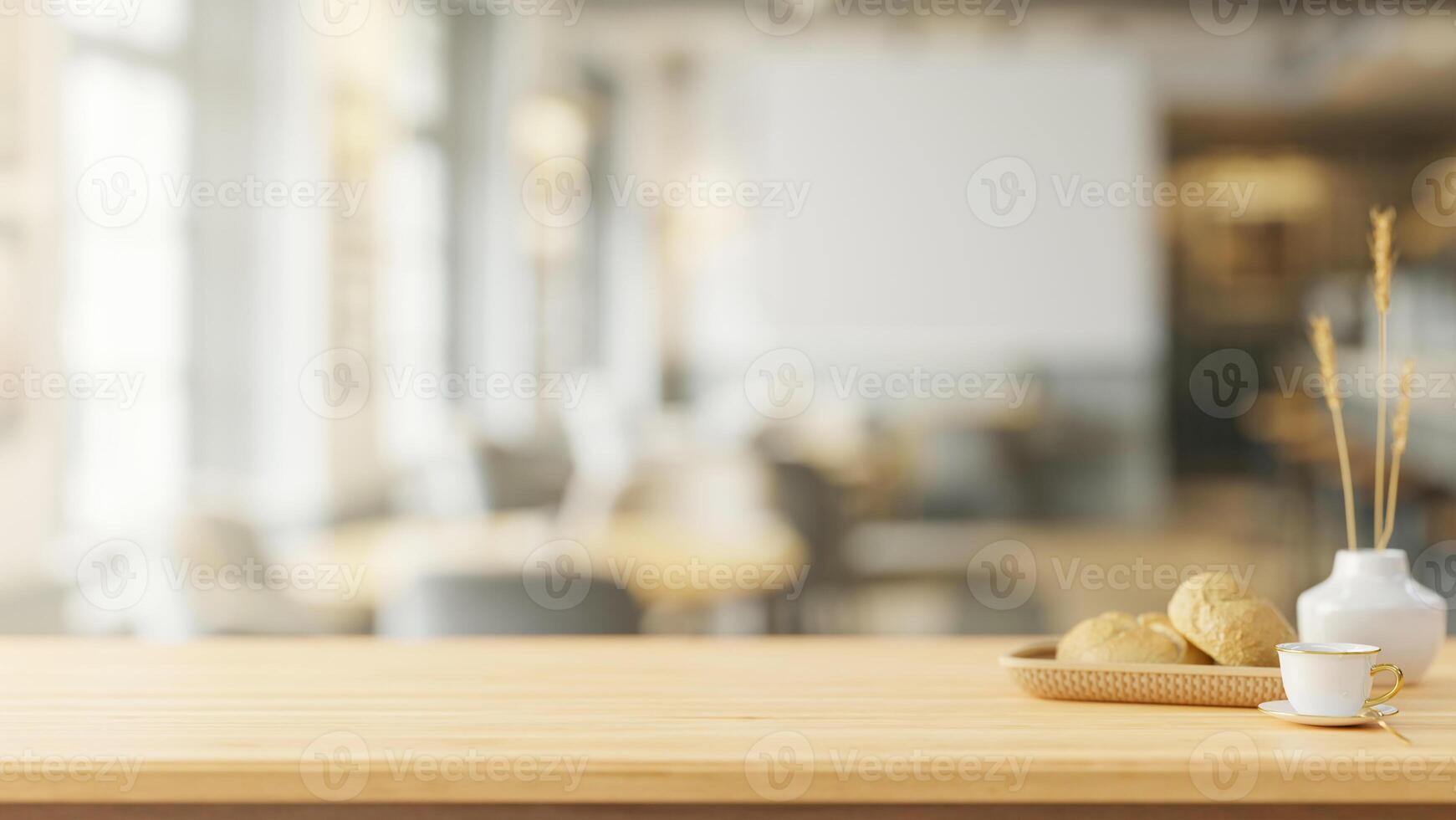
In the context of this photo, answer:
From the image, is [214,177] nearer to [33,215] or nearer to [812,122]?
[33,215]

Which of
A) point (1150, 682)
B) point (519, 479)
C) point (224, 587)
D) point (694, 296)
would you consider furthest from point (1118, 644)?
point (694, 296)

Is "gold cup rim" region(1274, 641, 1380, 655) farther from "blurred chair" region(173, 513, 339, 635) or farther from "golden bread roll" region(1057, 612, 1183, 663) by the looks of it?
"blurred chair" region(173, 513, 339, 635)

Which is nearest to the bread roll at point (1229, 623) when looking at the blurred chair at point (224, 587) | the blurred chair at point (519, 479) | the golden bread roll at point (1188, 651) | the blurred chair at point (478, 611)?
the golden bread roll at point (1188, 651)

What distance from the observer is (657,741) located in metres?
0.99

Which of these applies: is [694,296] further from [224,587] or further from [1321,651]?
[1321,651]

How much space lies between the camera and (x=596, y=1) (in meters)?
6.62

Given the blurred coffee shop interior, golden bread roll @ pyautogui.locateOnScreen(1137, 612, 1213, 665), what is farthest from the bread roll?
the blurred coffee shop interior

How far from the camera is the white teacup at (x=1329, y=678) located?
1000 millimetres

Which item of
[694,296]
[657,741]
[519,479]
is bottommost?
[519,479]

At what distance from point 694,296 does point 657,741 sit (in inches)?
223

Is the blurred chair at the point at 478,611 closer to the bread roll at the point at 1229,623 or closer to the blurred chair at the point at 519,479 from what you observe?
the bread roll at the point at 1229,623

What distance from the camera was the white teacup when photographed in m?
1.00

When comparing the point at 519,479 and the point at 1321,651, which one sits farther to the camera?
the point at 519,479

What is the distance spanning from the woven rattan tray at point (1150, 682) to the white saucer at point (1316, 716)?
0.02 m
